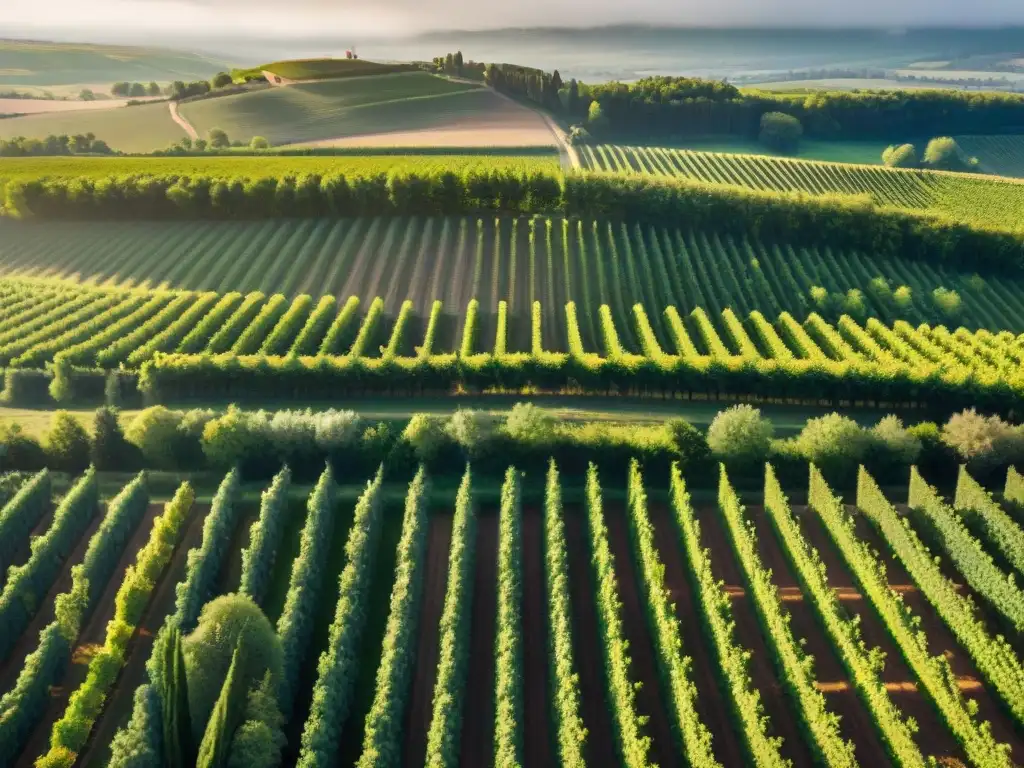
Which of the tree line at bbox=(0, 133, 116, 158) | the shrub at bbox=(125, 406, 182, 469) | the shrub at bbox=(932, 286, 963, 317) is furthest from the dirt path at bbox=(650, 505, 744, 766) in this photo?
the tree line at bbox=(0, 133, 116, 158)

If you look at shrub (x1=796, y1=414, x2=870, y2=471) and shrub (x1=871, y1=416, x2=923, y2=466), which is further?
shrub (x1=871, y1=416, x2=923, y2=466)

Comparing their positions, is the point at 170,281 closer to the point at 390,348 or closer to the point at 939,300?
the point at 390,348

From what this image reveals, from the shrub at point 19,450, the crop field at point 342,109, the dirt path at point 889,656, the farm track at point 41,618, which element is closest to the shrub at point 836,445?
the dirt path at point 889,656

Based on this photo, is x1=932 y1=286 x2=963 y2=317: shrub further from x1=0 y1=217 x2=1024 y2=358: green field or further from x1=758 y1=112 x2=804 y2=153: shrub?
x1=758 y1=112 x2=804 y2=153: shrub

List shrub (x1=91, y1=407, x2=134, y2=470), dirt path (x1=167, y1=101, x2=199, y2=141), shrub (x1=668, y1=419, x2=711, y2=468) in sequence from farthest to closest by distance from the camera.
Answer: dirt path (x1=167, y1=101, x2=199, y2=141) < shrub (x1=91, y1=407, x2=134, y2=470) < shrub (x1=668, y1=419, x2=711, y2=468)

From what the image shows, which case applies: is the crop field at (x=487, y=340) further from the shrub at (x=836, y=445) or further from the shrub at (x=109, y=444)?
the shrub at (x=836, y=445)
